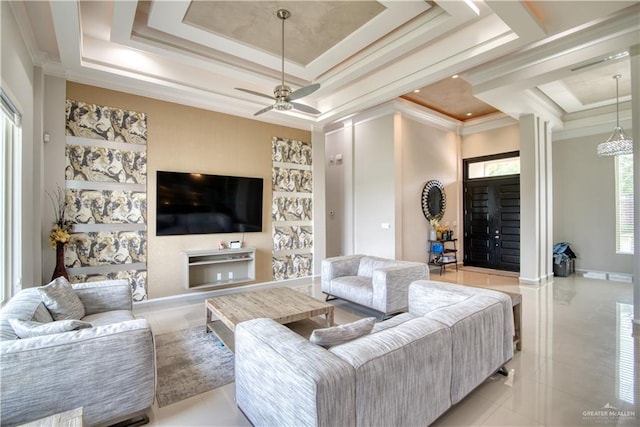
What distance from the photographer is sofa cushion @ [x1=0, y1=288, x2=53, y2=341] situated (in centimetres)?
187

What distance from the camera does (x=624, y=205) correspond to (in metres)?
6.23

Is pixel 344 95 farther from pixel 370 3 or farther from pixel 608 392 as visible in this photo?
pixel 608 392

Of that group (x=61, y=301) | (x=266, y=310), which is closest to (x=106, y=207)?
(x=61, y=301)

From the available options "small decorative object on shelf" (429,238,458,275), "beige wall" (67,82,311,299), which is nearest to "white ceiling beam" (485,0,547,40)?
"beige wall" (67,82,311,299)

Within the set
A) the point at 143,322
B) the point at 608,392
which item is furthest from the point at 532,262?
the point at 143,322

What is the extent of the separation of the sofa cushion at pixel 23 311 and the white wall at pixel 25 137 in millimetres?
1148

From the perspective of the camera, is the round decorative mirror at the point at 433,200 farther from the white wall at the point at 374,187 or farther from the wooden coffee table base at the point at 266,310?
the wooden coffee table base at the point at 266,310

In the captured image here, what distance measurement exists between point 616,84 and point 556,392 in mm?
5787

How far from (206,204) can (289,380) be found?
4.11m

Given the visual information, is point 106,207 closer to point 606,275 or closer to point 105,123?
point 105,123

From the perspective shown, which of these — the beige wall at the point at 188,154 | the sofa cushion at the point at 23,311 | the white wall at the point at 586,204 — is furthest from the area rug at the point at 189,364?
the white wall at the point at 586,204

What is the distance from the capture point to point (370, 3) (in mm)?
3178

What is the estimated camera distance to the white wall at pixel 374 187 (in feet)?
20.8

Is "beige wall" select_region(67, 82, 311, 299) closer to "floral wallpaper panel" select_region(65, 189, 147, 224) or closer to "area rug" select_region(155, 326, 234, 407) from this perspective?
"floral wallpaper panel" select_region(65, 189, 147, 224)
